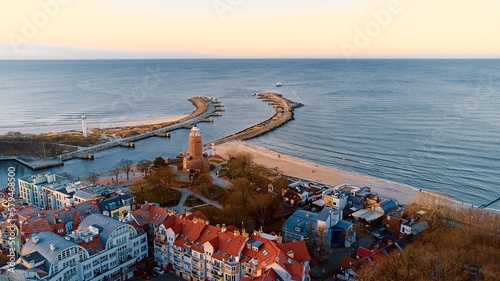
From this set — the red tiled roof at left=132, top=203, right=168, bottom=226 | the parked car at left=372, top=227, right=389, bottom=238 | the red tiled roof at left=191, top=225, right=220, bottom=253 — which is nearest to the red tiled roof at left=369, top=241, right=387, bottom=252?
the parked car at left=372, top=227, right=389, bottom=238

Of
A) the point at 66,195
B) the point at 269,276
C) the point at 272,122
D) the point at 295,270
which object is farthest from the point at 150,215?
the point at 272,122

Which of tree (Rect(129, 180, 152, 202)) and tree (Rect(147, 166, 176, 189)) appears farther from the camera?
tree (Rect(147, 166, 176, 189))

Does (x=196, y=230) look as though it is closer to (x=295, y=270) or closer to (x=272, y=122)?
(x=295, y=270)

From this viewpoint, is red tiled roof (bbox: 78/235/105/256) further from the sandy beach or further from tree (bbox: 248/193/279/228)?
the sandy beach

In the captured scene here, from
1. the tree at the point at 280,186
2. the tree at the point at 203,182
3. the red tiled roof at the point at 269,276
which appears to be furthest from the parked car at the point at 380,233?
the tree at the point at 203,182

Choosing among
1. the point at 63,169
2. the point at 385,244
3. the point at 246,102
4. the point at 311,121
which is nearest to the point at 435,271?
the point at 385,244
